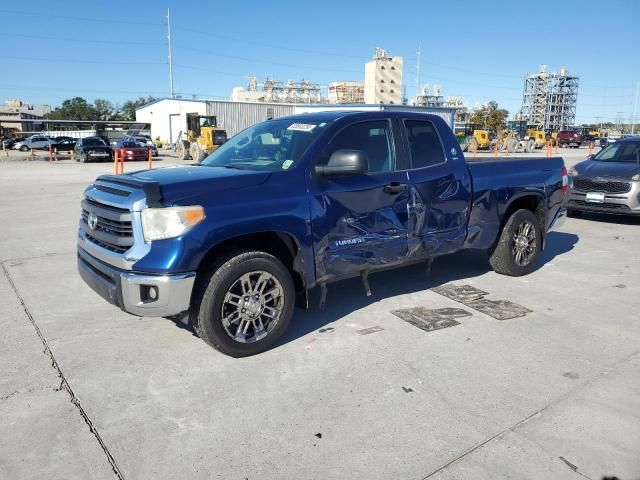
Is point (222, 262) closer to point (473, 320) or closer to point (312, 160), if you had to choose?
point (312, 160)

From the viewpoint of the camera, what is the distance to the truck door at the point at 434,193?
4.80 m

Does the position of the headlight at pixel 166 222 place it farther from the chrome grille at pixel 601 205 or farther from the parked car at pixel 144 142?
the parked car at pixel 144 142

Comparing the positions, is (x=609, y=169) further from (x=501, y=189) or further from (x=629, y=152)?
(x=501, y=189)

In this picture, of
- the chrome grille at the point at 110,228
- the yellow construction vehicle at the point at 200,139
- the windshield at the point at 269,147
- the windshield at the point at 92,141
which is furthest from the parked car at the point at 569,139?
the chrome grille at the point at 110,228

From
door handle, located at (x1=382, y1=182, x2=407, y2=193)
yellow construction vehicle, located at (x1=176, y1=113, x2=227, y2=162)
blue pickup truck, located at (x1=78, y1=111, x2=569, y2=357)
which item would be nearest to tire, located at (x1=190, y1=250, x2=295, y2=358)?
blue pickup truck, located at (x1=78, y1=111, x2=569, y2=357)

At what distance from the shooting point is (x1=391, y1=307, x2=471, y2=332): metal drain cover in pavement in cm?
459

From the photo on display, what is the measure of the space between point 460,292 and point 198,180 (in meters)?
3.20

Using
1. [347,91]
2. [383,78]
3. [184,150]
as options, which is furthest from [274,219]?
[347,91]

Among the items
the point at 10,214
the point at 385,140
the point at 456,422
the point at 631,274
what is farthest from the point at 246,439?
the point at 10,214

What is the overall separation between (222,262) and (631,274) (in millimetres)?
5396

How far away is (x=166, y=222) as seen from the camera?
347cm

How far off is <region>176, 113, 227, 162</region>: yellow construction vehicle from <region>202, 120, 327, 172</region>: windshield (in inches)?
890

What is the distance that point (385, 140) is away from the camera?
15.6ft

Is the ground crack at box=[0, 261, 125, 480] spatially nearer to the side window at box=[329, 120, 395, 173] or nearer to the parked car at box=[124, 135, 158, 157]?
the side window at box=[329, 120, 395, 173]
